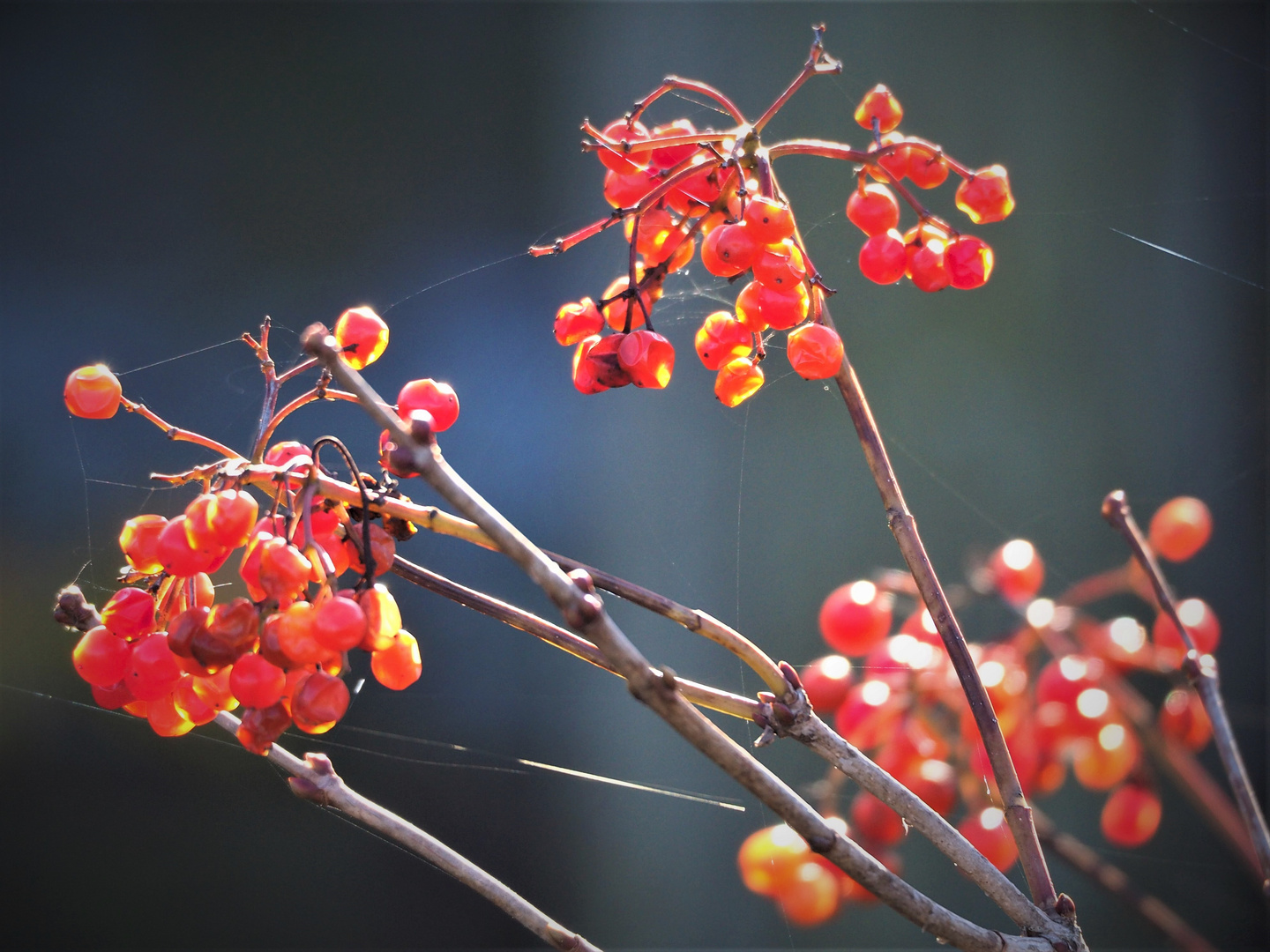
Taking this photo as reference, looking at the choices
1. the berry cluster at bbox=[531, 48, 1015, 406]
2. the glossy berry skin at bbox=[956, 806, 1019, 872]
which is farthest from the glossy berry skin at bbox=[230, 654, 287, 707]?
the glossy berry skin at bbox=[956, 806, 1019, 872]

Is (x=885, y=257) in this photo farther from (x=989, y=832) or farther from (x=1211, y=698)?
(x=989, y=832)

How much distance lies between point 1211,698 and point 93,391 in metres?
0.44

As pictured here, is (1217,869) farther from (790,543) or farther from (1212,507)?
(790,543)

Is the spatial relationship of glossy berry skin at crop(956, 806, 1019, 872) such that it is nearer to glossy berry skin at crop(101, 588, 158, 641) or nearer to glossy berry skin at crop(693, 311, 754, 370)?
glossy berry skin at crop(693, 311, 754, 370)

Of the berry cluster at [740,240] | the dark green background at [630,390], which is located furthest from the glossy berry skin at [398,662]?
the dark green background at [630,390]

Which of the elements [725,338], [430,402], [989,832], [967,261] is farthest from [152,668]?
[989,832]

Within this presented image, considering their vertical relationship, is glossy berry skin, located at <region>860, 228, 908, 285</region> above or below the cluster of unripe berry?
above

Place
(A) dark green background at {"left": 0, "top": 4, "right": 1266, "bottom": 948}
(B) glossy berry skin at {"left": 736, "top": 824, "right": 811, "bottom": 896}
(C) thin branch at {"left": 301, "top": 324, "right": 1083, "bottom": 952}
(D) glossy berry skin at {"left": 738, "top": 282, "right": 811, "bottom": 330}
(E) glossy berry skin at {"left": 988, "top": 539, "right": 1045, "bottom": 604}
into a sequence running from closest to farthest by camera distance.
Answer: (C) thin branch at {"left": 301, "top": 324, "right": 1083, "bottom": 952} < (D) glossy berry skin at {"left": 738, "top": 282, "right": 811, "bottom": 330} < (B) glossy berry skin at {"left": 736, "top": 824, "right": 811, "bottom": 896} < (E) glossy berry skin at {"left": 988, "top": 539, "right": 1045, "bottom": 604} < (A) dark green background at {"left": 0, "top": 4, "right": 1266, "bottom": 948}

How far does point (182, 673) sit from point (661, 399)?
→ 2.88 feet

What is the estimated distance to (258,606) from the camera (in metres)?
0.23

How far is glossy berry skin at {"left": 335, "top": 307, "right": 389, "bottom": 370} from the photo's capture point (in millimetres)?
273

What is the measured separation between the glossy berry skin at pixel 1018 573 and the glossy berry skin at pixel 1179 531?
0.07m

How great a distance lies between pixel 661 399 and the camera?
1103 millimetres

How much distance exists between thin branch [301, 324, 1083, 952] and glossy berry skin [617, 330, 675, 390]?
0.10 meters
